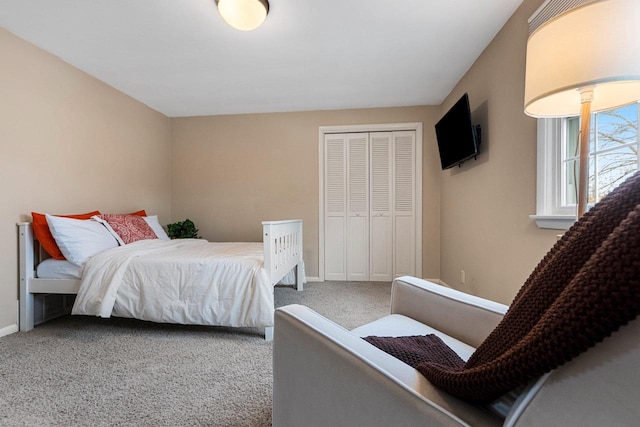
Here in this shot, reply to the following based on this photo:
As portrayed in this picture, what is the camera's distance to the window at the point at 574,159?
1241mm

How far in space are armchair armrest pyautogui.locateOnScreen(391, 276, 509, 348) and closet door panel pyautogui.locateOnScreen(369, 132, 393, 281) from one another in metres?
2.40

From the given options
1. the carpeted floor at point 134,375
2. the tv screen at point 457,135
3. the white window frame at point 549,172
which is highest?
the tv screen at point 457,135

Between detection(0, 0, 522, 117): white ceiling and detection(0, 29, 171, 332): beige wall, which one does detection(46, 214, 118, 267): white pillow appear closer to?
detection(0, 29, 171, 332): beige wall

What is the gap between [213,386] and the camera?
1494mm

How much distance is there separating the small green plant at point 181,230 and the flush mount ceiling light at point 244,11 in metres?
2.58

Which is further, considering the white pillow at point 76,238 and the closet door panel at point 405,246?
the closet door panel at point 405,246

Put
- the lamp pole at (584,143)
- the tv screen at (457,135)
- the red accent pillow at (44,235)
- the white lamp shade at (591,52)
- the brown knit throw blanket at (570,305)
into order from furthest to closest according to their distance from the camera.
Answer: the tv screen at (457,135)
the red accent pillow at (44,235)
the lamp pole at (584,143)
the white lamp shade at (591,52)
the brown knit throw blanket at (570,305)

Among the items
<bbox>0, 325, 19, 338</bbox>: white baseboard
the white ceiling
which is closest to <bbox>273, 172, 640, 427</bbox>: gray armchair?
the white ceiling

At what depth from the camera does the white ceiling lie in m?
1.90

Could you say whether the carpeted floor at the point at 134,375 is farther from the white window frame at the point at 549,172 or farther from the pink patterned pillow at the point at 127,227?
the white window frame at the point at 549,172

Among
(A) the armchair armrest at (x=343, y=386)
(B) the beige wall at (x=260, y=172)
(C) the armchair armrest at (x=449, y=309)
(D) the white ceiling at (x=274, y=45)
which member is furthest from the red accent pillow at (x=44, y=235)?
(C) the armchair armrest at (x=449, y=309)

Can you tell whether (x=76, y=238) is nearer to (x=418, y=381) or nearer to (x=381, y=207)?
(x=418, y=381)

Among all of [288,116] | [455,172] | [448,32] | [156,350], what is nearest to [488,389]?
[156,350]

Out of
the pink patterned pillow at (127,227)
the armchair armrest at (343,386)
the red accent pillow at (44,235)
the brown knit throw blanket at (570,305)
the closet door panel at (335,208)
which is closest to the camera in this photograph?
the brown knit throw blanket at (570,305)
